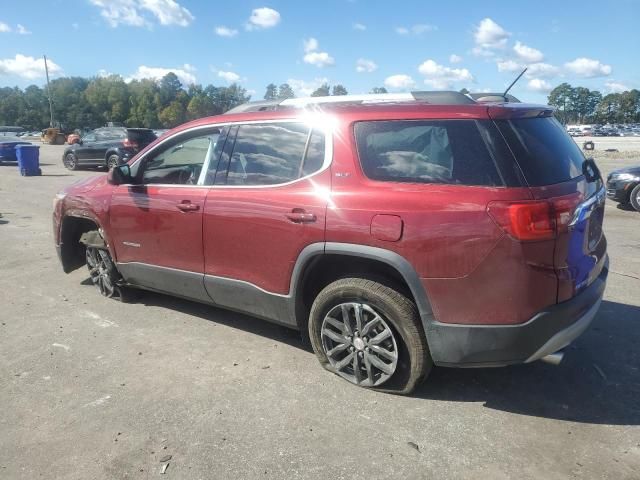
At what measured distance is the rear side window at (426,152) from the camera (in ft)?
9.36

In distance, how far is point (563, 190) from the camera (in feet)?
9.36

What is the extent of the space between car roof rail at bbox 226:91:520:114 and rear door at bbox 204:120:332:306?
35 centimetres

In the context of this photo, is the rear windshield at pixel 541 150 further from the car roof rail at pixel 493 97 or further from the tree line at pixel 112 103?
the tree line at pixel 112 103

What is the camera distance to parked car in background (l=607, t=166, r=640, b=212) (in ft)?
33.8

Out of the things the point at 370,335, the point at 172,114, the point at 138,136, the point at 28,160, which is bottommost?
the point at 370,335

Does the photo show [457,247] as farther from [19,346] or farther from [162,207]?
[19,346]

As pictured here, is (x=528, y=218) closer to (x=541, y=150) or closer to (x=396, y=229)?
(x=541, y=150)

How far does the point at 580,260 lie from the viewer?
2957mm

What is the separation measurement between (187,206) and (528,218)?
8.34 ft

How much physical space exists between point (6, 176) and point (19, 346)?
16.5m

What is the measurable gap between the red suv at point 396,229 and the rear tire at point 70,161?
17112 millimetres

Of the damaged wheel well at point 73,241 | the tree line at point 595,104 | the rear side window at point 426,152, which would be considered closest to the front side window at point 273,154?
the rear side window at point 426,152

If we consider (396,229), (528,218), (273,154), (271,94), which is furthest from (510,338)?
(271,94)

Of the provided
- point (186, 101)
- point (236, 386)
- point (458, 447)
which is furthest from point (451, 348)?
point (186, 101)
